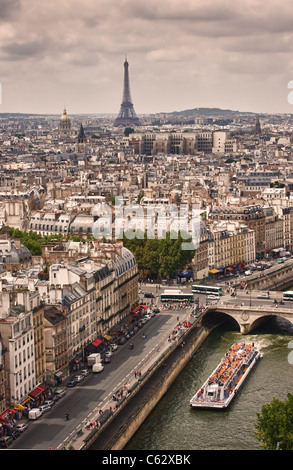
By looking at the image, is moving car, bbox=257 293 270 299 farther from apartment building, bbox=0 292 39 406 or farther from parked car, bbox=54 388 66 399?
apartment building, bbox=0 292 39 406

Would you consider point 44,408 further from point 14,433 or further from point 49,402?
point 14,433

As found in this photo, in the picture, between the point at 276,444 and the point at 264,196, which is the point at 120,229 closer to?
the point at 264,196

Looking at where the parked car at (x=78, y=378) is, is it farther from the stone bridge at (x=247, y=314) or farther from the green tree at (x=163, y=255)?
the green tree at (x=163, y=255)

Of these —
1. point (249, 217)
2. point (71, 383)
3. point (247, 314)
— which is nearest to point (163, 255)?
point (247, 314)

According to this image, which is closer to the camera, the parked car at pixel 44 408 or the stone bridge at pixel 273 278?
the parked car at pixel 44 408

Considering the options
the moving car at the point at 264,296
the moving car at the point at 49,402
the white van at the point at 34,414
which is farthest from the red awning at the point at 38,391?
the moving car at the point at 264,296
